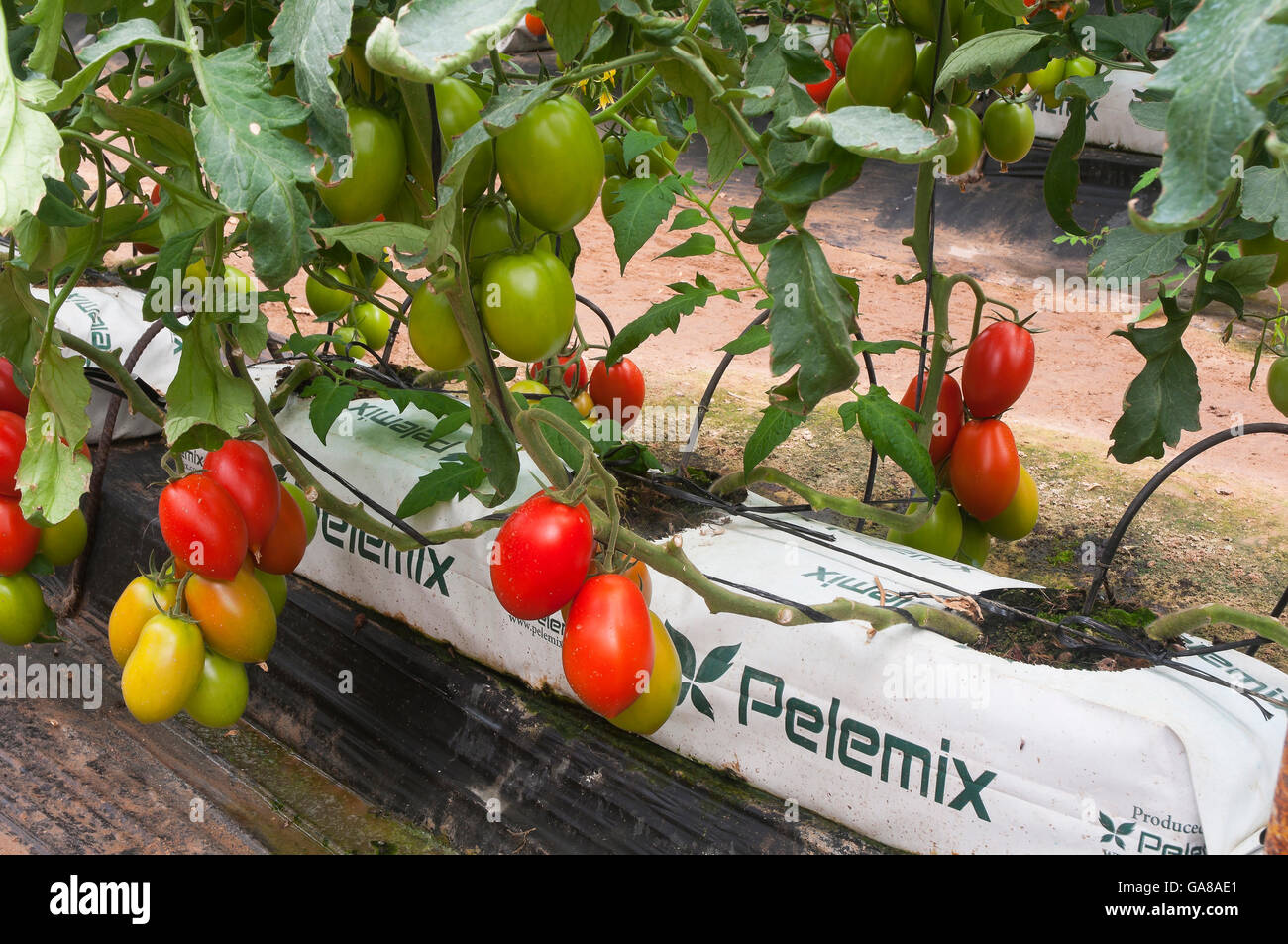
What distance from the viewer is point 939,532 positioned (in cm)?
151

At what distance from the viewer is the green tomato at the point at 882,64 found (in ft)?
3.77

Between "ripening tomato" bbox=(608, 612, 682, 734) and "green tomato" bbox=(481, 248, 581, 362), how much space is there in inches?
11.2

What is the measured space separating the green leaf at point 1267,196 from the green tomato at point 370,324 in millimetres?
1414

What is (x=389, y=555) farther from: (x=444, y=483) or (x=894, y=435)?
(x=894, y=435)

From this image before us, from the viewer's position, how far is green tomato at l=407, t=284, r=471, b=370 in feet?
2.81

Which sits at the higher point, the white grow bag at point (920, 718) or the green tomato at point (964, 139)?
the green tomato at point (964, 139)

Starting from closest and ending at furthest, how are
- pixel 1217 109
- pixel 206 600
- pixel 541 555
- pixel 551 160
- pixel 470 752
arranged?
pixel 1217 109, pixel 551 160, pixel 541 555, pixel 206 600, pixel 470 752

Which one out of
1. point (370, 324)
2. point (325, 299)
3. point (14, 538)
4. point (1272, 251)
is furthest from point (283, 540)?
point (1272, 251)

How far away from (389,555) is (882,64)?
0.98 meters

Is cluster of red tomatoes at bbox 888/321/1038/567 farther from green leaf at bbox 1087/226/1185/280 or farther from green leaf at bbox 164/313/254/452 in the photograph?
green leaf at bbox 164/313/254/452

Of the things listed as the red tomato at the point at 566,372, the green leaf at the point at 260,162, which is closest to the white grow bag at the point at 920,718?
the red tomato at the point at 566,372

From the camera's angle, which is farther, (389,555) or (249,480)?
(389,555)

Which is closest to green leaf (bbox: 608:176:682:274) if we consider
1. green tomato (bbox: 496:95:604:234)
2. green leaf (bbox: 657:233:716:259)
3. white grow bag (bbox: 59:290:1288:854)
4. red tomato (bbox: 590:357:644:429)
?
green leaf (bbox: 657:233:716:259)

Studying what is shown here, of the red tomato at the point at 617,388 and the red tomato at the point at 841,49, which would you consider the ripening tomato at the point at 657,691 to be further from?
the red tomato at the point at 841,49
